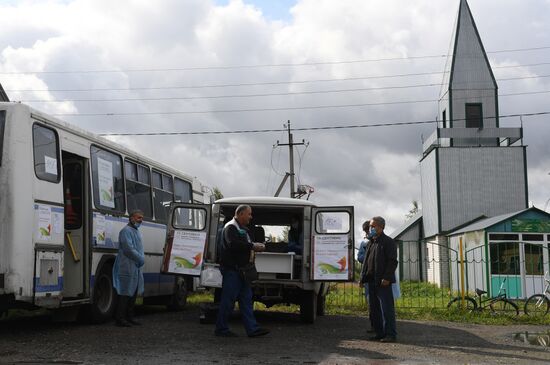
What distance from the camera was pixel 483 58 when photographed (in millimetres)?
41594

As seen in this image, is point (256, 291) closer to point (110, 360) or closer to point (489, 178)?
point (110, 360)

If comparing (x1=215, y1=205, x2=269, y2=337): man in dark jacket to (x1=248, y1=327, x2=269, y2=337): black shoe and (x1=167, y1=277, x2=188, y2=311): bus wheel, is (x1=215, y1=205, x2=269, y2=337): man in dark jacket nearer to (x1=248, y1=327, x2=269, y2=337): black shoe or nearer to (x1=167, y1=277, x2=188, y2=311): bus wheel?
(x1=248, y1=327, x2=269, y2=337): black shoe

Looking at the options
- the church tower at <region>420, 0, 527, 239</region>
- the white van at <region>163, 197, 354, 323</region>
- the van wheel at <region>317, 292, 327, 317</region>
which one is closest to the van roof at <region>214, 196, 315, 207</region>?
the white van at <region>163, 197, 354, 323</region>

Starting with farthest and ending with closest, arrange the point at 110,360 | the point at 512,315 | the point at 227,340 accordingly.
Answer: the point at 512,315 → the point at 227,340 → the point at 110,360

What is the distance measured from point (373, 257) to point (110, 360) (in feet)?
14.5

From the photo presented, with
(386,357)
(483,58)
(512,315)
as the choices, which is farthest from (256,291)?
(483,58)

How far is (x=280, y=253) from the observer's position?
41.7 feet

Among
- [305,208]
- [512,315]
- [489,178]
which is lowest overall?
[512,315]

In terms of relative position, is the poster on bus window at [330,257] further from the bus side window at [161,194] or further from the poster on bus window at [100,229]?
the bus side window at [161,194]

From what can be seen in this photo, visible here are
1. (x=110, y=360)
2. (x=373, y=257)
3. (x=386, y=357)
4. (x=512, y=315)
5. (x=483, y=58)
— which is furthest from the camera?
(x=483, y=58)

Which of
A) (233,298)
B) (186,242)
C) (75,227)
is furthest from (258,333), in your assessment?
(75,227)

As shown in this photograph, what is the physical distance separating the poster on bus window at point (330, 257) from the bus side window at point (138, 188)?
375 cm

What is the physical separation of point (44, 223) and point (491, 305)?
10.6 meters

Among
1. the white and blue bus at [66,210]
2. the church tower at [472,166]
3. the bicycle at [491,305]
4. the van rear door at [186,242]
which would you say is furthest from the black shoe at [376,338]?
the church tower at [472,166]
